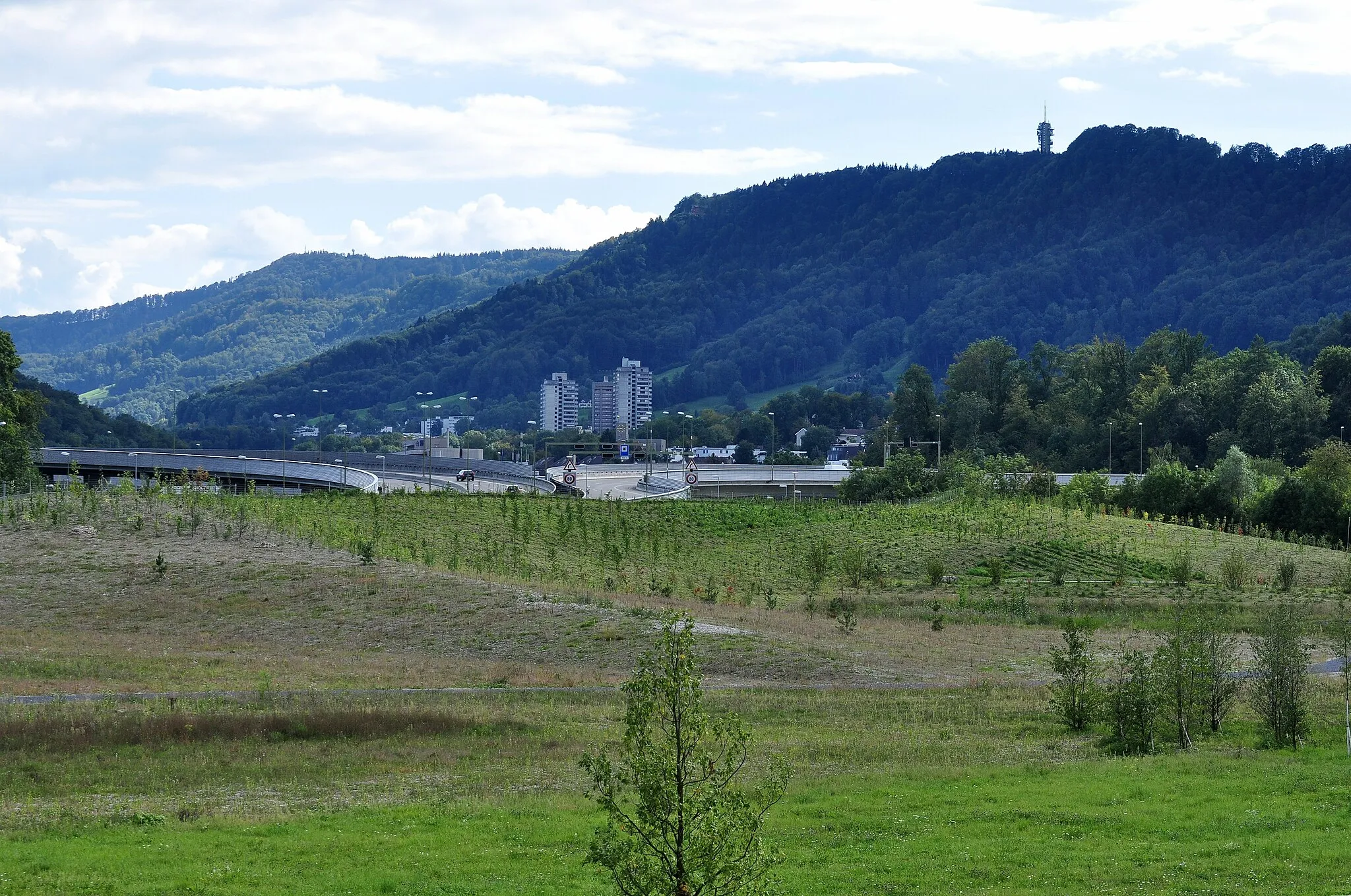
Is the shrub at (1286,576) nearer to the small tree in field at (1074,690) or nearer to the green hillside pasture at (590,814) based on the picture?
the green hillside pasture at (590,814)

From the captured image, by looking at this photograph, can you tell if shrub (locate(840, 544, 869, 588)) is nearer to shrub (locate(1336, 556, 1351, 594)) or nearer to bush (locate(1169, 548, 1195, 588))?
bush (locate(1169, 548, 1195, 588))

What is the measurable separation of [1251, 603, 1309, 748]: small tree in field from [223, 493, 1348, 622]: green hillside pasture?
2234cm

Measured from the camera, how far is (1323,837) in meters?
19.3

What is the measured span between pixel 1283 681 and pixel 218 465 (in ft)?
332

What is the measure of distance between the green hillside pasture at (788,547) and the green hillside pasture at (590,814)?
23112 millimetres

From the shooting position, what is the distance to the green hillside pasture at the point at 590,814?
17.9m

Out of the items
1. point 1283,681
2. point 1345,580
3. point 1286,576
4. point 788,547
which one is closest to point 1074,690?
point 1283,681

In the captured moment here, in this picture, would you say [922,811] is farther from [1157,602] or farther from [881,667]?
[1157,602]

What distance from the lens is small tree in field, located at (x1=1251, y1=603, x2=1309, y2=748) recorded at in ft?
88.0

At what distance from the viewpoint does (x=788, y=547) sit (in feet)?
225

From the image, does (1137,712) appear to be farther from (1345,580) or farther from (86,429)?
(86,429)

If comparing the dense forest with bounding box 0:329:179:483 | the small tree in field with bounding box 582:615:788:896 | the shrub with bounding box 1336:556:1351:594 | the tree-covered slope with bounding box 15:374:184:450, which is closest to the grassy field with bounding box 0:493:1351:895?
the shrub with bounding box 1336:556:1351:594

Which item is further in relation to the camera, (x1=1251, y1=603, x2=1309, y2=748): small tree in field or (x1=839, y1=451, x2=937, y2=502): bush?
(x1=839, y1=451, x2=937, y2=502): bush

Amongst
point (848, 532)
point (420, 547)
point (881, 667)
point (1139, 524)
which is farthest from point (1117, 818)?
point (1139, 524)
